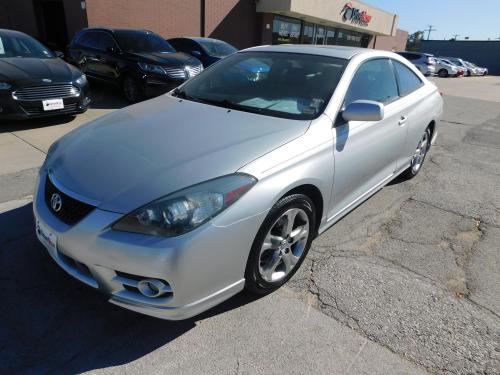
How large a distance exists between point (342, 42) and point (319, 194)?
28.4 m

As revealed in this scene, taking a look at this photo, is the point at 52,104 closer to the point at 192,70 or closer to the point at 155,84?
the point at 155,84

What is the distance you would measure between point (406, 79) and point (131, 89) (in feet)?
18.2

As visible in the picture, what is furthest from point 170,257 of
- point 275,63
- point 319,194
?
point 275,63

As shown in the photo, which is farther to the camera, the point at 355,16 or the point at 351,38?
the point at 351,38

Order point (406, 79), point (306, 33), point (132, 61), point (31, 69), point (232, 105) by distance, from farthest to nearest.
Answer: point (306, 33) < point (132, 61) < point (31, 69) < point (406, 79) < point (232, 105)

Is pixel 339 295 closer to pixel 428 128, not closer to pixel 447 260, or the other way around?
pixel 447 260

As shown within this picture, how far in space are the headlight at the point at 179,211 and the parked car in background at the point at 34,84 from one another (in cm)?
459

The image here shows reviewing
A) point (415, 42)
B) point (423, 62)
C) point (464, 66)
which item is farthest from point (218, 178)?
point (415, 42)

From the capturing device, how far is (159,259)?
185cm

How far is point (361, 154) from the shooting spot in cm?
303

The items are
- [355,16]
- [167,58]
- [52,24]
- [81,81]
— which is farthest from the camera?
[355,16]

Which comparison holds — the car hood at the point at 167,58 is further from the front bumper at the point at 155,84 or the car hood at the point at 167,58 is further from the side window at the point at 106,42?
the side window at the point at 106,42

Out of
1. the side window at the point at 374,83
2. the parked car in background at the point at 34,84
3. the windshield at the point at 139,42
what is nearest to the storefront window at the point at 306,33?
the windshield at the point at 139,42

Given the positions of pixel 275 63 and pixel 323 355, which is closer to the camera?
pixel 323 355
